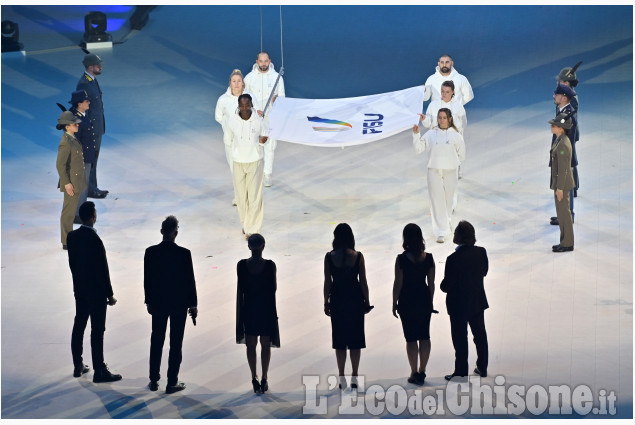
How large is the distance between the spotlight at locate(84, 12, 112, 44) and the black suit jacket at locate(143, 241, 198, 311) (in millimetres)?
11904

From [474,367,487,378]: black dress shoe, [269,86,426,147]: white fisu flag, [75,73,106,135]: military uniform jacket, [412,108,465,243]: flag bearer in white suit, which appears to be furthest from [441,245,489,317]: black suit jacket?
[75,73,106,135]: military uniform jacket

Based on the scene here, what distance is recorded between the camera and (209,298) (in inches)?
399

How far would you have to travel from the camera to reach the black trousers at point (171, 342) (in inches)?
324

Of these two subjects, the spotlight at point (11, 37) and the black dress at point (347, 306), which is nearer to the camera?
the black dress at point (347, 306)

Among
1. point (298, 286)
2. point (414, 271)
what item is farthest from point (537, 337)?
point (298, 286)

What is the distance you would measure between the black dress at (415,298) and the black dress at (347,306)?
0.32 meters

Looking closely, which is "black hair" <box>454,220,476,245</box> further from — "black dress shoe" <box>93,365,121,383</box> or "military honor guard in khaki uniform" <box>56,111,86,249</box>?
"military honor guard in khaki uniform" <box>56,111,86,249</box>

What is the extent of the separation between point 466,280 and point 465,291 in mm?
81

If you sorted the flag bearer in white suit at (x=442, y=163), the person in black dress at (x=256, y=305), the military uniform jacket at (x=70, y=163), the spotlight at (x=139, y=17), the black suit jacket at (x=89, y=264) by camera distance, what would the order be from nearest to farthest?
1. the person in black dress at (x=256, y=305)
2. the black suit jacket at (x=89, y=264)
3. the military uniform jacket at (x=70, y=163)
4. the flag bearer in white suit at (x=442, y=163)
5. the spotlight at (x=139, y=17)

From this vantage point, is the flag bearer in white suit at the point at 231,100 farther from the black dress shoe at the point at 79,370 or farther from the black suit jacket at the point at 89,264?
the black dress shoe at the point at 79,370

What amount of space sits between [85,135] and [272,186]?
2378 mm

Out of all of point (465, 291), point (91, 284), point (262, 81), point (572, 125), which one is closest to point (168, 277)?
point (91, 284)

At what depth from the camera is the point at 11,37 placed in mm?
19094

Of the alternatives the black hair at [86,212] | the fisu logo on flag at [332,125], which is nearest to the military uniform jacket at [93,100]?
the fisu logo on flag at [332,125]
